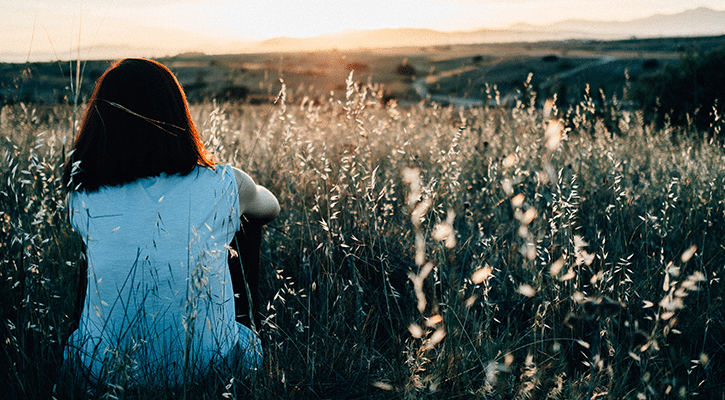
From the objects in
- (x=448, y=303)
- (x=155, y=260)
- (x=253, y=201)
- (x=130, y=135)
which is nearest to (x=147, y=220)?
(x=155, y=260)

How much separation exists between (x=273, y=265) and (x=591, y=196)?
1997 millimetres

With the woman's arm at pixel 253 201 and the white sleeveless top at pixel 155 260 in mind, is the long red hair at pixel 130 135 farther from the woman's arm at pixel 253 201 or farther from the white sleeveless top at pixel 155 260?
the woman's arm at pixel 253 201

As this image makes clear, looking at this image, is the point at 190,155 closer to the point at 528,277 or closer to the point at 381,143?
the point at 528,277

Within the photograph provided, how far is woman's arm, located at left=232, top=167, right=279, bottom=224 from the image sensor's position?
5.24 ft

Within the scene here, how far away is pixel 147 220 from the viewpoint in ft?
4.60

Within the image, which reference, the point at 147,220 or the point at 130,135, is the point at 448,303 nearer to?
the point at 147,220

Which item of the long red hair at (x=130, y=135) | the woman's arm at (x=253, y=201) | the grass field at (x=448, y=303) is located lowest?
the grass field at (x=448, y=303)

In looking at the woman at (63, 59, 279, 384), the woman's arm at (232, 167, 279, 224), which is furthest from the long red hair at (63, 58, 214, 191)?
the woman's arm at (232, 167, 279, 224)

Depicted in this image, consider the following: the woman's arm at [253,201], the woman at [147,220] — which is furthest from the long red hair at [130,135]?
the woman's arm at [253,201]

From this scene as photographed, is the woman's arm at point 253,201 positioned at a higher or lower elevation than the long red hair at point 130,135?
lower

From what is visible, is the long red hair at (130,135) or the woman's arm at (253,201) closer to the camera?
the long red hair at (130,135)

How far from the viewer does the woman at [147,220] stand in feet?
4.55

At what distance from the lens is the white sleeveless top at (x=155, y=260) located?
1.38 metres

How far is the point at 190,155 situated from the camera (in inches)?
58.2
